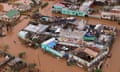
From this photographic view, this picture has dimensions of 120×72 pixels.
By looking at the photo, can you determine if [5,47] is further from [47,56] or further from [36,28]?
[47,56]

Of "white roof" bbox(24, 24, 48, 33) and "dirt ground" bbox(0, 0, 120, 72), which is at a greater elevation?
"white roof" bbox(24, 24, 48, 33)

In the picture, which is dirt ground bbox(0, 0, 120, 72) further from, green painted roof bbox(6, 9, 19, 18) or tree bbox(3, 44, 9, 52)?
green painted roof bbox(6, 9, 19, 18)

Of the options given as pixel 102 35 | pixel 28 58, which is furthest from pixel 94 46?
pixel 28 58

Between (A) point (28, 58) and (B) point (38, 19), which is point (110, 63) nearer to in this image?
(A) point (28, 58)

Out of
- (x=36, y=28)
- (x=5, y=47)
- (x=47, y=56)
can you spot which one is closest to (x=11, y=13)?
(x=36, y=28)

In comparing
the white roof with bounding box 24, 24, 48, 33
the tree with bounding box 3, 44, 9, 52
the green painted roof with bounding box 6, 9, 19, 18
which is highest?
the green painted roof with bounding box 6, 9, 19, 18

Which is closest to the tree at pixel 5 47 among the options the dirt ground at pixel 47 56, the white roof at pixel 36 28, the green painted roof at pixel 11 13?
the dirt ground at pixel 47 56

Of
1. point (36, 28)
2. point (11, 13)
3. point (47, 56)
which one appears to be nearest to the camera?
point (47, 56)

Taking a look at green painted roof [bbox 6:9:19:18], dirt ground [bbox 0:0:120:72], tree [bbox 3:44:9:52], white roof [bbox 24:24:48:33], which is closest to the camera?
dirt ground [bbox 0:0:120:72]

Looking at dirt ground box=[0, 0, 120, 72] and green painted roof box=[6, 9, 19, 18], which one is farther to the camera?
green painted roof box=[6, 9, 19, 18]

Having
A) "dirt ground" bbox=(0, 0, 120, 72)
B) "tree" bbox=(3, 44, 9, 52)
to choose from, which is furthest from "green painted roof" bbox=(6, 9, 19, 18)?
"tree" bbox=(3, 44, 9, 52)

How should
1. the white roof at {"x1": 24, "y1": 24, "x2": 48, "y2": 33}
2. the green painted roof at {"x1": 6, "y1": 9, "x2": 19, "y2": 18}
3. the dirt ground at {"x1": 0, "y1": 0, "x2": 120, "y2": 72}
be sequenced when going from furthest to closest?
the green painted roof at {"x1": 6, "y1": 9, "x2": 19, "y2": 18} < the white roof at {"x1": 24, "y1": 24, "x2": 48, "y2": 33} < the dirt ground at {"x1": 0, "y1": 0, "x2": 120, "y2": 72}

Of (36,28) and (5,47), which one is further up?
(36,28)

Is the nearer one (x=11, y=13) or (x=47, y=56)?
(x=47, y=56)
